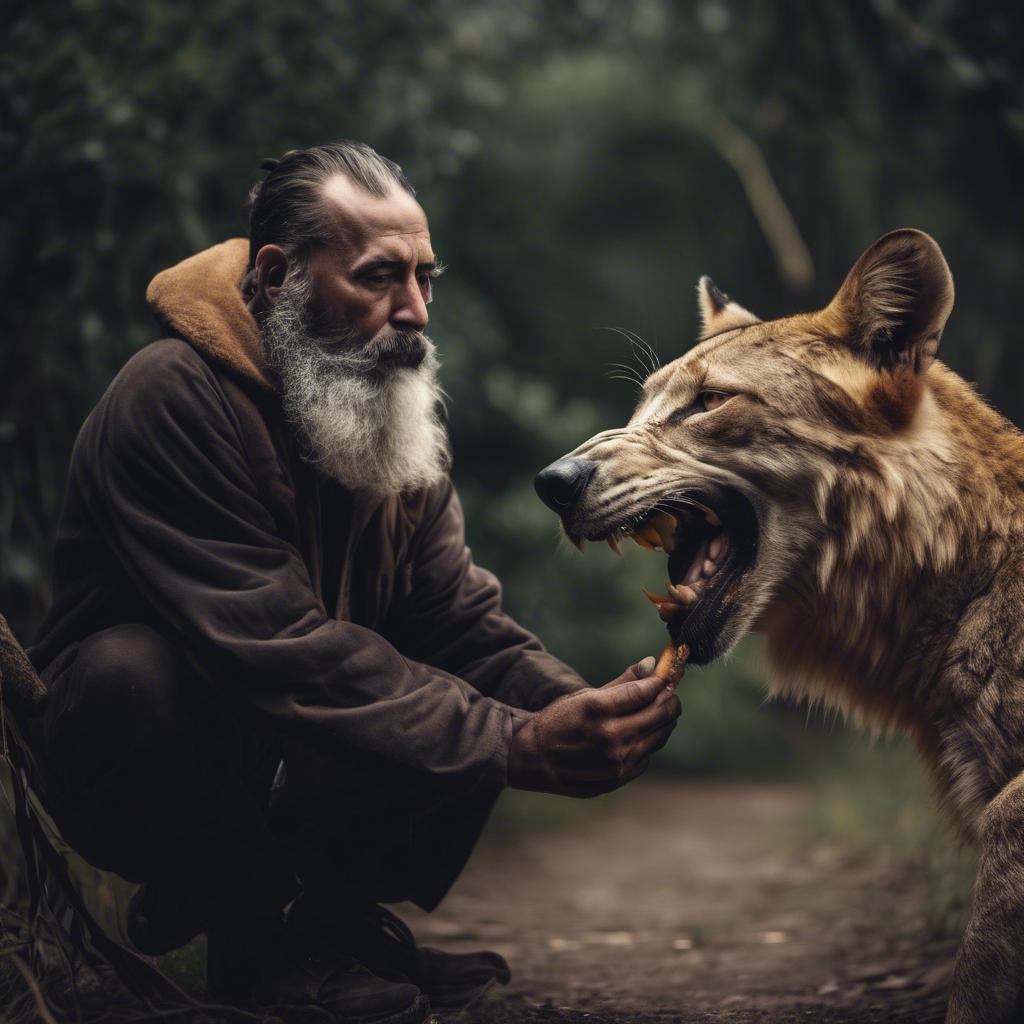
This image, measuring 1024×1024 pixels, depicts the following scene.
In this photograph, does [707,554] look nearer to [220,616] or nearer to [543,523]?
[220,616]

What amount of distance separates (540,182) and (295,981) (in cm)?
926

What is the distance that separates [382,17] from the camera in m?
6.85

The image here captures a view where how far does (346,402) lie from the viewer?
3.25 metres

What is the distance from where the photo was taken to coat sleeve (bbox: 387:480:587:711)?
348cm

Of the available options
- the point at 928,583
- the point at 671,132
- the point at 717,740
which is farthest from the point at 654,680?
the point at 671,132

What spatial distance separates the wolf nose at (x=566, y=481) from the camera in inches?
125

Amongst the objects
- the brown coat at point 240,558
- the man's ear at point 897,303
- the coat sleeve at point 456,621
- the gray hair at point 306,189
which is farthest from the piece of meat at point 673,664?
the gray hair at point 306,189

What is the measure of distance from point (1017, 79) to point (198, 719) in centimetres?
408

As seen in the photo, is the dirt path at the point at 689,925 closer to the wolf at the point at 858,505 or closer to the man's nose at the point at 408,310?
the wolf at the point at 858,505

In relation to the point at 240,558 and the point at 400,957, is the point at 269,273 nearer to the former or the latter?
the point at 240,558

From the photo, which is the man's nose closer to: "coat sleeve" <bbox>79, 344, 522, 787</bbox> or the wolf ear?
"coat sleeve" <bbox>79, 344, 522, 787</bbox>

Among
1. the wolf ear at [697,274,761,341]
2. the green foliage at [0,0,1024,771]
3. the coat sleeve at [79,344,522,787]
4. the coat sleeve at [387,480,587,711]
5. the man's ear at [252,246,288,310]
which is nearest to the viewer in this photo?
the coat sleeve at [79,344,522,787]

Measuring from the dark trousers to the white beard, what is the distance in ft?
2.23

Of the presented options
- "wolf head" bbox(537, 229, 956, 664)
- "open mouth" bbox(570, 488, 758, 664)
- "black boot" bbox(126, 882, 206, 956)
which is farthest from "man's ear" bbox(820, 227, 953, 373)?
"black boot" bbox(126, 882, 206, 956)
